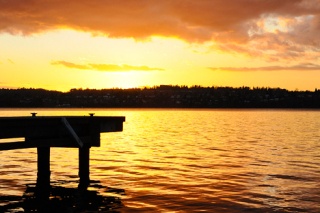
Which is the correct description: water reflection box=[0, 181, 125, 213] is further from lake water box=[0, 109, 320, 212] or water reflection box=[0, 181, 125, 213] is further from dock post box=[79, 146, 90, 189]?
dock post box=[79, 146, 90, 189]

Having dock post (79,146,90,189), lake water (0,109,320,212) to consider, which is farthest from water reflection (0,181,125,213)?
dock post (79,146,90,189)

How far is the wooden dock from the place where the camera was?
52.3ft

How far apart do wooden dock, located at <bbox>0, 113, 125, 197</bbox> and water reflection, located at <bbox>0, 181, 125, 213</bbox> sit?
0.52m

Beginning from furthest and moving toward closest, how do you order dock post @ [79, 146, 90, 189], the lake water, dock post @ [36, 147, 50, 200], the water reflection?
dock post @ [79, 146, 90, 189] → dock post @ [36, 147, 50, 200] → the lake water → the water reflection

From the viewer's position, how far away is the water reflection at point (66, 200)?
14.7 metres

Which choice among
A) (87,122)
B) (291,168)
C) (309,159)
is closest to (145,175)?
(87,122)

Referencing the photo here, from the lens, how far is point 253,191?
18094 mm

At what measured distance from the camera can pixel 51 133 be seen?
1758 cm

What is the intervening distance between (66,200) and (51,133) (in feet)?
10.1

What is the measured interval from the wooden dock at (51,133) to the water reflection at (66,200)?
52cm

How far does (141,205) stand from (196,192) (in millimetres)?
3174

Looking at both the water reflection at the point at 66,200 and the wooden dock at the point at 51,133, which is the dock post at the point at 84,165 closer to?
the wooden dock at the point at 51,133

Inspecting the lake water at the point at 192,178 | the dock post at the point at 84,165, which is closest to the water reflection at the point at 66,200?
the lake water at the point at 192,178

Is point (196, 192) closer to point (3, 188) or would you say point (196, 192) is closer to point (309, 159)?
point (3, 188)
